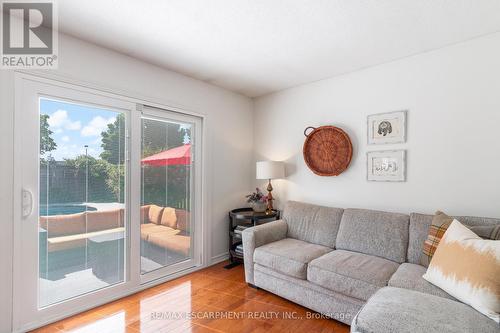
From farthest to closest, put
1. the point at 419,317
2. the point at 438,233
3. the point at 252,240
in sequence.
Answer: the point at 252,240 → the point at 438,233 → the point at 419,317

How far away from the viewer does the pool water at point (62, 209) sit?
216 cm

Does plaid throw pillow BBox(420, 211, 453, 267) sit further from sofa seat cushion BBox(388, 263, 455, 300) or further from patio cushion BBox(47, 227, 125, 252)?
patio cushion BBox(47, 227, 125, 252)

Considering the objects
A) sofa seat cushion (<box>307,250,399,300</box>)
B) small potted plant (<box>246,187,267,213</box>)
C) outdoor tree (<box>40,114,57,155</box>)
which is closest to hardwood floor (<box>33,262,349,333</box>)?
sofa seat cushion (<box>307,250,399,300</box>)

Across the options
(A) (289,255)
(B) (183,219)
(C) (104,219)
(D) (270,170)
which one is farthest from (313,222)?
(C) (104,219)

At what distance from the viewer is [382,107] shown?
2.83 metres

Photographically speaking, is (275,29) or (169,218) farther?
(169,218)

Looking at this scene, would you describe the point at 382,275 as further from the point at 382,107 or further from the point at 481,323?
the point at 382,107

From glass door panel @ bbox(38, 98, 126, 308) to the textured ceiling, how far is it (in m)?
0.76

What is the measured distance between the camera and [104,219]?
2512mm

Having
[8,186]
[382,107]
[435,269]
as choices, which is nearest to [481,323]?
[435,269]

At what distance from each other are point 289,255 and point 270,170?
1216 mm

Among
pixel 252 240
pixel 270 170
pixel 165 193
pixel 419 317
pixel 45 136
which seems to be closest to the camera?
pixel 419 317

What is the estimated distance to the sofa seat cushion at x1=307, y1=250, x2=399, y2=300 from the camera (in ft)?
6.51

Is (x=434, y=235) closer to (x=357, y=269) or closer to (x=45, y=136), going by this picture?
(x=357, y=269)
